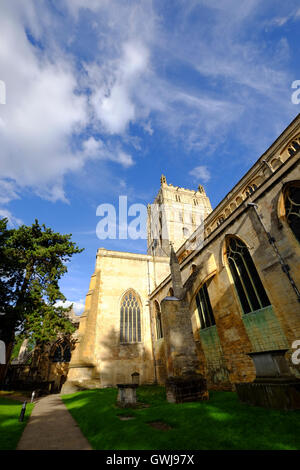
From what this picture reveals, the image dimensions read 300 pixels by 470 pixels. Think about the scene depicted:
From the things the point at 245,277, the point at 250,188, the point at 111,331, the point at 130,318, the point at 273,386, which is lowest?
the point at 273,386

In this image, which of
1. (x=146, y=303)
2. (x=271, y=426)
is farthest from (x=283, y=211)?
(x=146, y=303)

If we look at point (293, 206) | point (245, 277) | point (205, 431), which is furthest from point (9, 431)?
point (293, 206)

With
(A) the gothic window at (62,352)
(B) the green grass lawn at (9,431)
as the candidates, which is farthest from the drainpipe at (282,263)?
(A) the gothic window at (62,352)

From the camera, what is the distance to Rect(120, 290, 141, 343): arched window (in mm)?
19938

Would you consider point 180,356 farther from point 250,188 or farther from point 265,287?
point 250,188

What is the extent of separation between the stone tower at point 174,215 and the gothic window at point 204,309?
19064mm

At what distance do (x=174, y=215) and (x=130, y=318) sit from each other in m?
21.3

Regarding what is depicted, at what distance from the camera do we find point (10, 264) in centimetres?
1554

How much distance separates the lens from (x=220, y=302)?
10.9 metres

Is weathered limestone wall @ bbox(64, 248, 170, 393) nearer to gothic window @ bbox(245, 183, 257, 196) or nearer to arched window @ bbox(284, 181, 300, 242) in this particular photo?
gothic window @ bbox(245, 183, 257, 196)

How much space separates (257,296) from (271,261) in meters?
1.82

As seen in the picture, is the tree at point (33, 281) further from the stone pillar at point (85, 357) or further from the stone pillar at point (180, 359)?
the stone pillar at point (180, 359)

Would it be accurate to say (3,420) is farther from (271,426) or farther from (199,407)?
(271,426)

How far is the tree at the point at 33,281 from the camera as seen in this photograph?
1517cm
